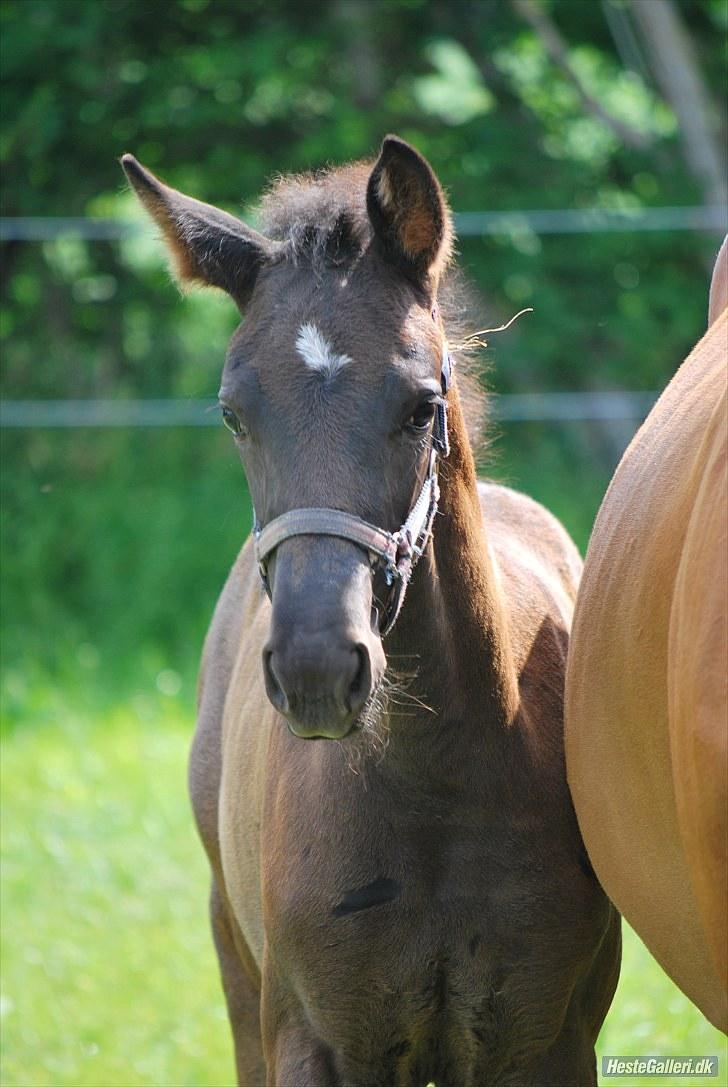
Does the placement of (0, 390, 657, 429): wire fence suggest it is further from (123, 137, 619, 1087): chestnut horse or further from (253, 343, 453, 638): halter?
(253, 343, 453, 638): halter

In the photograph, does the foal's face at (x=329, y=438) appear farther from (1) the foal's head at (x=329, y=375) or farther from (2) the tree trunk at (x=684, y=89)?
(2) the tree trunk at (x=684, y=89)

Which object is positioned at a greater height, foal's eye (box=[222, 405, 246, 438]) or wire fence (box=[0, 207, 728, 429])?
wire fence (box=[0, 207, 728, 429])

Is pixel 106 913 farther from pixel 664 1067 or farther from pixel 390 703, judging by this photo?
pixel 390 703

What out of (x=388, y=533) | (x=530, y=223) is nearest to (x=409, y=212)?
(x=388, y=533)

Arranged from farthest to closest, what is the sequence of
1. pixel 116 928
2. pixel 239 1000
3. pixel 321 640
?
pixel 116 928
pixel 239 1000
pixel 321 640

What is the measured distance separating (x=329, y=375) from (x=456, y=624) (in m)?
0.61

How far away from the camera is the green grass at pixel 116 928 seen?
174 inches

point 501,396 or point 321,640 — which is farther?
point 501,396

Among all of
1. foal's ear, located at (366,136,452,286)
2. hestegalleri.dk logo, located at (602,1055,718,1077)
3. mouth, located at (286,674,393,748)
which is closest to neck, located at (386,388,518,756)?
mouth, located at (286,674,393,748)

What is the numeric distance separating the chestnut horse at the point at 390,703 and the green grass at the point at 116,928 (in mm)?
1519

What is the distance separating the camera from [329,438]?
2.42 m

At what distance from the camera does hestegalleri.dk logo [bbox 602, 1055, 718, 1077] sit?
371 cm

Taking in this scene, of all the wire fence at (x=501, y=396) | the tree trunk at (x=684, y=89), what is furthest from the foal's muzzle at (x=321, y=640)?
the tree trunk at (x=684, y=89)

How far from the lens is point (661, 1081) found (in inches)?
160
